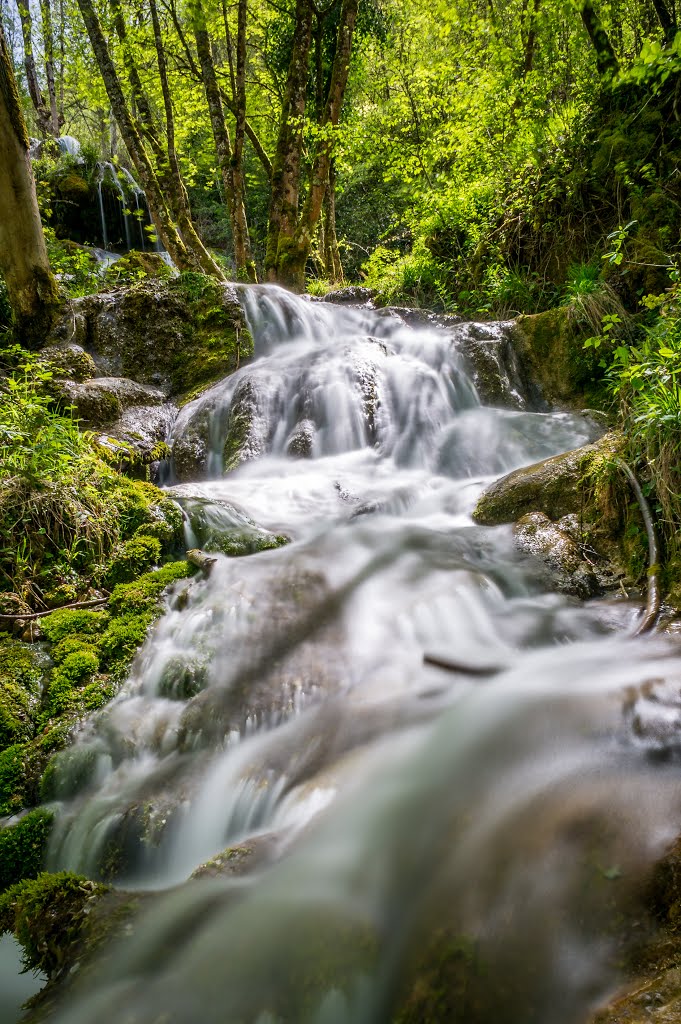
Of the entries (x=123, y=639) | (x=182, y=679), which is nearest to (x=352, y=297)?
(x=123, y=639)

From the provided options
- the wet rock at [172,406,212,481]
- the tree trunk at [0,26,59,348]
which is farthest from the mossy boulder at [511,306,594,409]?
the tree trunk at [0,26,59,348]

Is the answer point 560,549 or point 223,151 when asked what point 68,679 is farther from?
point 223,151

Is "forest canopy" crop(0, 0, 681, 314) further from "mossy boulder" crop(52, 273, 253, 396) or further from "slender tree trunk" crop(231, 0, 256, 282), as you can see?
"mossy boulder" crop(52, 273, 253, 396)

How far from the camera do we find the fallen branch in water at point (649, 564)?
2865 millimetres

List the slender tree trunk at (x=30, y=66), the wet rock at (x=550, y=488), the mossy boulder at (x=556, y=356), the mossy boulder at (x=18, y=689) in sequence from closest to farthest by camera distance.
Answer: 1. the mossy boulder at (x=18, y=689)
2. the wet rock at (x=550, y=488)
3. the mossy boulder at (x=556, y=356)
4. the slender tree trunk at (x=30, y=66)

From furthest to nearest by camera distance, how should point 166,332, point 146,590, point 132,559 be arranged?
point 166,332, point 132,559, point 146,590

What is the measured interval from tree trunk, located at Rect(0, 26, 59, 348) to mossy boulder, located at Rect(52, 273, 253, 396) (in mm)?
331

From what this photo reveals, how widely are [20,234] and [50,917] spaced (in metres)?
7.32

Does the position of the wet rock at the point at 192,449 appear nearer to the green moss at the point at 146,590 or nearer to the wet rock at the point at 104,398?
the wet rock at the point at 104,398

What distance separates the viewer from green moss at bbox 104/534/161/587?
151 inches

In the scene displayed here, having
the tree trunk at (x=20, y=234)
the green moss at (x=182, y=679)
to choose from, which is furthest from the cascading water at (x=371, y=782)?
the tree trunk at (x=20, y=234)

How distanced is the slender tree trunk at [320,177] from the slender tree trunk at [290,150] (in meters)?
0.11

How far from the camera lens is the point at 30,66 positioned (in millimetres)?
16328

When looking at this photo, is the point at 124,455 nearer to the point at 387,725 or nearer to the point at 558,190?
the point at 387,725
